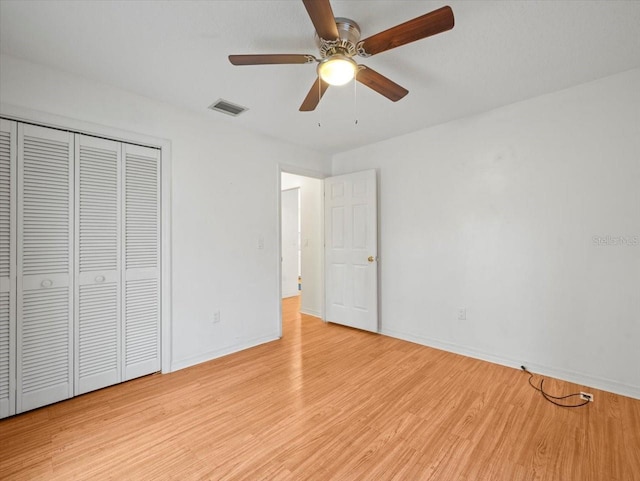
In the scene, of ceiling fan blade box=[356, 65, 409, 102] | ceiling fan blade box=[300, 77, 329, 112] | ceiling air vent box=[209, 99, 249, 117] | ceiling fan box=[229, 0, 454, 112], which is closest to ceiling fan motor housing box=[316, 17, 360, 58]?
ceiling fan box=[229, 0, 454, 112]

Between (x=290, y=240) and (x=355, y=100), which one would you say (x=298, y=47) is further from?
(x=290, y=240)

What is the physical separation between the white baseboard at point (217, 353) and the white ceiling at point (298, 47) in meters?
2.39

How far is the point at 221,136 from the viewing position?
3146mm

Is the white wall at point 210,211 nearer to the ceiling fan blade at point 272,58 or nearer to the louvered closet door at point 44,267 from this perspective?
the louvered closet door at point 44,267

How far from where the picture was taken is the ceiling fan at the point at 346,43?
1359mm

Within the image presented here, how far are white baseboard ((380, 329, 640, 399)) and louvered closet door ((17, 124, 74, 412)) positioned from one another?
10.6 feet

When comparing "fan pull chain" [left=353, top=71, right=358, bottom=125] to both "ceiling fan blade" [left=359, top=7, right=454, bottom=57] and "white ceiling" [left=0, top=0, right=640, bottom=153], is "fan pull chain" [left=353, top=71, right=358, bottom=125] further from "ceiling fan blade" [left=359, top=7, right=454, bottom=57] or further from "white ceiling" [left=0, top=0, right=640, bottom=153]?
"ceiling fan blade" [left=359, top=7, right=454, bottom=57]

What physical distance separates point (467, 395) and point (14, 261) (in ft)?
11.2

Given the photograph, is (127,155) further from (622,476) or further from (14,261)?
(622,476)

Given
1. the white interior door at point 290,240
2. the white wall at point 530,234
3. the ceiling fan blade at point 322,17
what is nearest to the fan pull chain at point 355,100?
the ceiling fan blade at point 322,17

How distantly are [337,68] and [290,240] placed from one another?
4.96m

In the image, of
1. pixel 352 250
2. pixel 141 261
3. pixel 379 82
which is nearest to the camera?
pixel 379 82

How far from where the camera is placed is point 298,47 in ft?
6.42

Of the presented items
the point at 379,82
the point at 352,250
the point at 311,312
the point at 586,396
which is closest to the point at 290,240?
the point at 311,312
